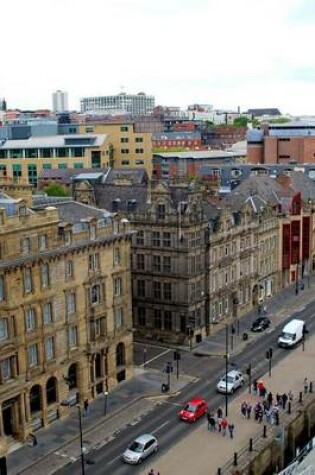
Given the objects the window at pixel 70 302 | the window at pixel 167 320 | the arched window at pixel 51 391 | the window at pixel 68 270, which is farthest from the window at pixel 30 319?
the window at pixel 167 320

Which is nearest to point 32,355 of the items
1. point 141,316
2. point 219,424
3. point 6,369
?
point 6,369

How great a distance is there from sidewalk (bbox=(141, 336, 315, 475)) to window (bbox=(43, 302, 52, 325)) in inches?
658

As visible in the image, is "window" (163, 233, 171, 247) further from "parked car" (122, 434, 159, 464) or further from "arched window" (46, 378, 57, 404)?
"parked car" (122, 434, 159, 464)

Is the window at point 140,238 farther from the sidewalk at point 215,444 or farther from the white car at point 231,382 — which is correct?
the sidewalk at point 215,444

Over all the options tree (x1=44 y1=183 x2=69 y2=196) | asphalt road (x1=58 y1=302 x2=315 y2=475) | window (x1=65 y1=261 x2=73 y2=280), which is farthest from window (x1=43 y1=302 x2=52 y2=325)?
tree (x1=44 y1=183 x2=69 y2=196)

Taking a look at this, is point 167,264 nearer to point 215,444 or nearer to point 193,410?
point 193,410

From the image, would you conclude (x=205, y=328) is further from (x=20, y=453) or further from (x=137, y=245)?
(x=20, y=453)

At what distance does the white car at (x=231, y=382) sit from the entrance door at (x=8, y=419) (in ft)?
75.0

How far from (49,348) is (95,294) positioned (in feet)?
28.2

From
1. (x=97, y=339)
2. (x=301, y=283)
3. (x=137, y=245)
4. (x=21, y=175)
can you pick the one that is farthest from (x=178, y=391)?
(x=21, y=175)

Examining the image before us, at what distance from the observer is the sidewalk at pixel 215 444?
190ft

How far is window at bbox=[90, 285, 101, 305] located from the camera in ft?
237

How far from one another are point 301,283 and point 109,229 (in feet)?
197

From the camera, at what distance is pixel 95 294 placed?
73.0 metres
